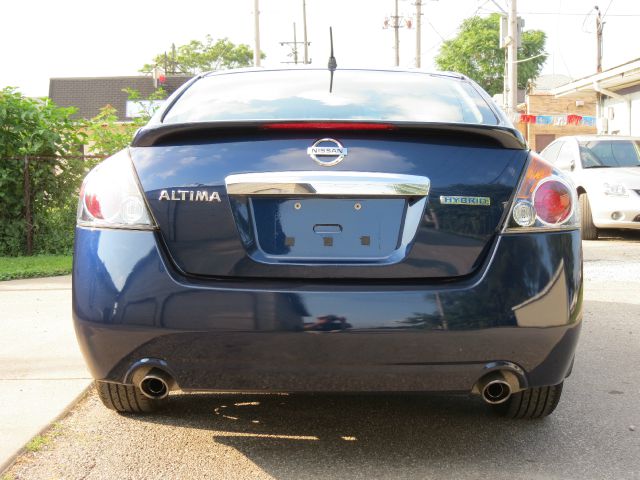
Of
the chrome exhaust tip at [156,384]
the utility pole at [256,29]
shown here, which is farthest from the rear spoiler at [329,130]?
the utility pole at [256,29]

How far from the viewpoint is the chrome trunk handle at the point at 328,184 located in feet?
9.17

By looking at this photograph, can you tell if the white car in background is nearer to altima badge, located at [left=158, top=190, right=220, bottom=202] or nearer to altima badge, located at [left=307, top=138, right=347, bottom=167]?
altima badge, located at [left=307, top=138, right=347, bottom=167]

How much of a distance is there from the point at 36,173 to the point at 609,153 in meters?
8.40

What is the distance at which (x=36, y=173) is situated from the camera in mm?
10133

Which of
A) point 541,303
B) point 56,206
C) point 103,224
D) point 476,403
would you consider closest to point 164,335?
point 103,224

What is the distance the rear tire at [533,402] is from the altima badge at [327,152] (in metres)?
1.30

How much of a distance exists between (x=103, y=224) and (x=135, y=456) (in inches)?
36.6

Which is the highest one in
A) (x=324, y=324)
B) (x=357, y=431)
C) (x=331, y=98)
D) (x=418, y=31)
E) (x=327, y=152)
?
(x=418, y=31)

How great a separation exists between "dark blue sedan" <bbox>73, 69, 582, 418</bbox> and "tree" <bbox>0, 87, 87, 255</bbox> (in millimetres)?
7640

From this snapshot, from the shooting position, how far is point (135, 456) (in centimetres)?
319

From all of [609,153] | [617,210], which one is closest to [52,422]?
[617,210]

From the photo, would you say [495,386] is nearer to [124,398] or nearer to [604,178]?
[124,398]

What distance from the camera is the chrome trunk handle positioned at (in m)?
2.79

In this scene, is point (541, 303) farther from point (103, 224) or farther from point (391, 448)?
point (103, 224)
